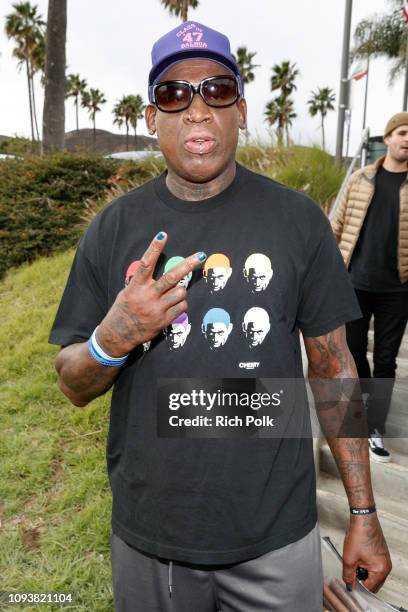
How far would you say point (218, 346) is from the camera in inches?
63.4

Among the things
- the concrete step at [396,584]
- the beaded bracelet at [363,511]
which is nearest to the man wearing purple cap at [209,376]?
the beaded bracelet at [363,511]

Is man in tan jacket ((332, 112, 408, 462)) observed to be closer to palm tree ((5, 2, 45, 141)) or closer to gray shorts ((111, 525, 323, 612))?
gray shorts ((111, 525, 323, 612))

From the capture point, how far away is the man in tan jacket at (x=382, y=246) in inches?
156

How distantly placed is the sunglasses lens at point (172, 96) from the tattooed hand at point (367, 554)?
147 cm

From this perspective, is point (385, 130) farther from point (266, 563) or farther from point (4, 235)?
point (4, 235)

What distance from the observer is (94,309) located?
175cm

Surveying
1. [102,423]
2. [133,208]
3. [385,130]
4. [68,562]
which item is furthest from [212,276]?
[102,423]

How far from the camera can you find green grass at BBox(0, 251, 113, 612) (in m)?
3.42

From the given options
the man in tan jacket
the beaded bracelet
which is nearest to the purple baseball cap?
the beaded bracelet

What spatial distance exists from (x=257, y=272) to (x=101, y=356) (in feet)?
1.69

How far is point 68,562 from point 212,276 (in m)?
2.67

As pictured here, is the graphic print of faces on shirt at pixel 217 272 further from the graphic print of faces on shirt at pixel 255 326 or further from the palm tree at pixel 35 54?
the palm tree at pixel 35 54

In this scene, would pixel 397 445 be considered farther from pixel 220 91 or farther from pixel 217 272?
pixel 220 91

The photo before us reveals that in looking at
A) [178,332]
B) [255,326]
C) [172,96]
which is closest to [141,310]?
[178,332]
